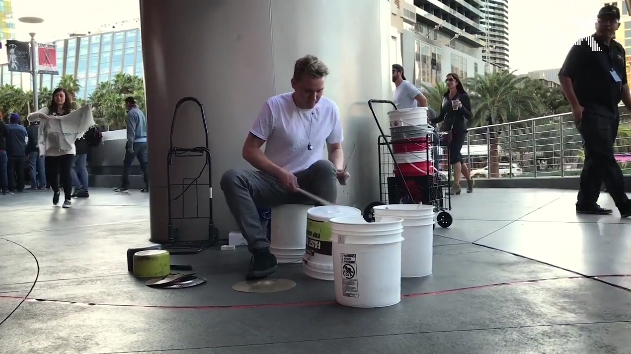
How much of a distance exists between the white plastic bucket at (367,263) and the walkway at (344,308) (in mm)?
69

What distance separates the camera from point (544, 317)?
2197 mm

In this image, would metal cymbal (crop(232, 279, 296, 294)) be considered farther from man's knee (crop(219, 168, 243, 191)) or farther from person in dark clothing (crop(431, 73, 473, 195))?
person in dark clothing (crop(431, 73, 473, 195))

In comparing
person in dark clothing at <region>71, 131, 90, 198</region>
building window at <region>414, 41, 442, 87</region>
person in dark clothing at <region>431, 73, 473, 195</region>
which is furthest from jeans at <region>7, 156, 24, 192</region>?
building window at <region>414, 41, 442, 87</region>

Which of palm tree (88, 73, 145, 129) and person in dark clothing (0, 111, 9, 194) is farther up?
palm tree (88, 73, 145, 129)

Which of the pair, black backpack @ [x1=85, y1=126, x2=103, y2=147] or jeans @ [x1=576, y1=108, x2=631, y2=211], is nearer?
jeans @ [x1=576, y1=108, x2=631, y2=211]

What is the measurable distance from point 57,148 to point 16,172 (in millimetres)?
6026

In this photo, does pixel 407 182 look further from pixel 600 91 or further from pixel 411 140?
pixel 600 91

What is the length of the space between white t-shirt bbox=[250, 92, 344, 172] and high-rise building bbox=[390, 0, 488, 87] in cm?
4987

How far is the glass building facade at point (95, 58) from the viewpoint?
94750mm

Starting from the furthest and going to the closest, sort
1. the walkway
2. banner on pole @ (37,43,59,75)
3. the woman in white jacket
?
banner on pole @ (37,43,59,75) → the woman in white jacket → the walkway

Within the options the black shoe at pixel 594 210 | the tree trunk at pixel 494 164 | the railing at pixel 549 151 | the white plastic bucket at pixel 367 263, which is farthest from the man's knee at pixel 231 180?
the tree trunk at pixel 494 164

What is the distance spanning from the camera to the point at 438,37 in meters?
102

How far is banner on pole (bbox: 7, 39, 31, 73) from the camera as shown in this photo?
51.3 ft

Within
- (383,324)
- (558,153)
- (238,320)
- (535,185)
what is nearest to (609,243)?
(383,324)
